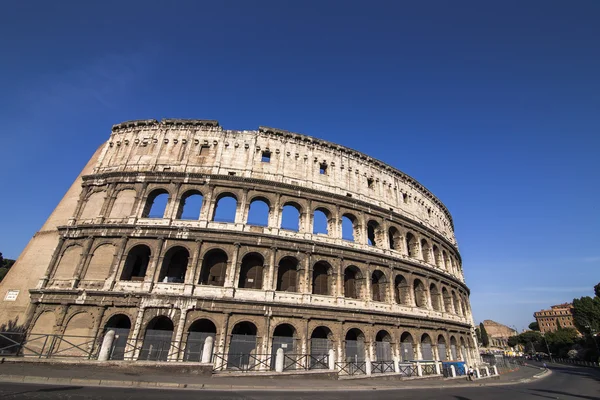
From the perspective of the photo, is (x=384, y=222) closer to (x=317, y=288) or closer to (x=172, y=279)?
(x=317, y=288)

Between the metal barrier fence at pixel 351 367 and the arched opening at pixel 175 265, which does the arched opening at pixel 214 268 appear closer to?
the arched opening at pixel 175 265

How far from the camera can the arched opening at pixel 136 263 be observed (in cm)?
1862

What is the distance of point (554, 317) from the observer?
106 meters

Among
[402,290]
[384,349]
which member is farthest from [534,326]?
[384,349]

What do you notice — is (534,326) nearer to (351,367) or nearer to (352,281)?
(352,281)

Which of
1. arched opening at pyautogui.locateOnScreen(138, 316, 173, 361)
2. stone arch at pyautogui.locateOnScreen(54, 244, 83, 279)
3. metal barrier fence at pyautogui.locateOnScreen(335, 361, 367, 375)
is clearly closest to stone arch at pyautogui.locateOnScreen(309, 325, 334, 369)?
metal barrier fence at pyautogui.locateOnScreen(335, 361, 367, 375)

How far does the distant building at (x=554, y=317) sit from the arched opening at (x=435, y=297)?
371 ft

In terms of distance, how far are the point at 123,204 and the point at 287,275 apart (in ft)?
43.4

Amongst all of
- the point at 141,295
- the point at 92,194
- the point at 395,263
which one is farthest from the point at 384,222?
the point at 92,194

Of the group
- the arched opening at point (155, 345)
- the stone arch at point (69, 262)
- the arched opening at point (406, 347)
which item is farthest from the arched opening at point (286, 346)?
the stone arch at point (69, 262)

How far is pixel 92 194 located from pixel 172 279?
9897mm

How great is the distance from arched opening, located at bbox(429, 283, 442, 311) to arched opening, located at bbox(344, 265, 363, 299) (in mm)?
9120

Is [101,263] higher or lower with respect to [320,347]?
higher

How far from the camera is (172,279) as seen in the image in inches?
738
